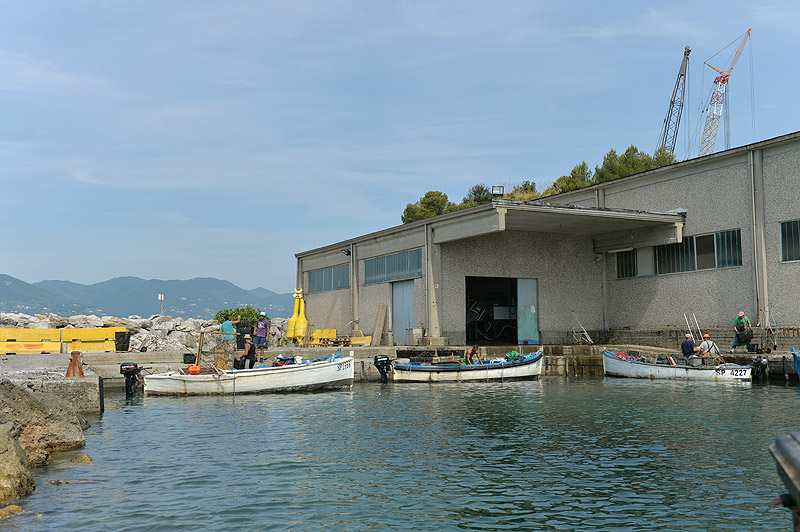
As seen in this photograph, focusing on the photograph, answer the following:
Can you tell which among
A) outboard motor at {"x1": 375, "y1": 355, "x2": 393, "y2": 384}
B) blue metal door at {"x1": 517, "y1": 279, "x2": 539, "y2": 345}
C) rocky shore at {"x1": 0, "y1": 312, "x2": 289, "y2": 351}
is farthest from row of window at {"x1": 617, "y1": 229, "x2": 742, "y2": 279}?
rocky shore at {"x1": 0, "y1": 312, "x2": 289, "y2": 351}

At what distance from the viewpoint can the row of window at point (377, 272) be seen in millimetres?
31703

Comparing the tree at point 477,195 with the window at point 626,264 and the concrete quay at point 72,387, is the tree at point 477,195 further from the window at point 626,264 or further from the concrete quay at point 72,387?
the concrete quay at point 72,387

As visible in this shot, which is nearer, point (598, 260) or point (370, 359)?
point (370, 359)

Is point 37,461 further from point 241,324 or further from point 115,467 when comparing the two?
point 241,324

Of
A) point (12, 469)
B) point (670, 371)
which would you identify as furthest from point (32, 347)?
point (670, 371)

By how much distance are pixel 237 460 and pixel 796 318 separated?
70.7ft

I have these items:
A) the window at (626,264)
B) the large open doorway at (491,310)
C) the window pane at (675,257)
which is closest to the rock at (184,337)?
the large open doorway at (491,310)

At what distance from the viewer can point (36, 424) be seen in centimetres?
1201

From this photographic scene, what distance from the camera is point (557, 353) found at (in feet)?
96.5

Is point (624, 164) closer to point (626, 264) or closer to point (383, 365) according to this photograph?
point (626, 264)

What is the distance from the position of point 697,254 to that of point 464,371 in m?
11.4

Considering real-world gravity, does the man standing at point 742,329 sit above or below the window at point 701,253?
below

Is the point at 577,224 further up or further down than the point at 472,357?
further up

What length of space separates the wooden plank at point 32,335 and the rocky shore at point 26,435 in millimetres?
14258
